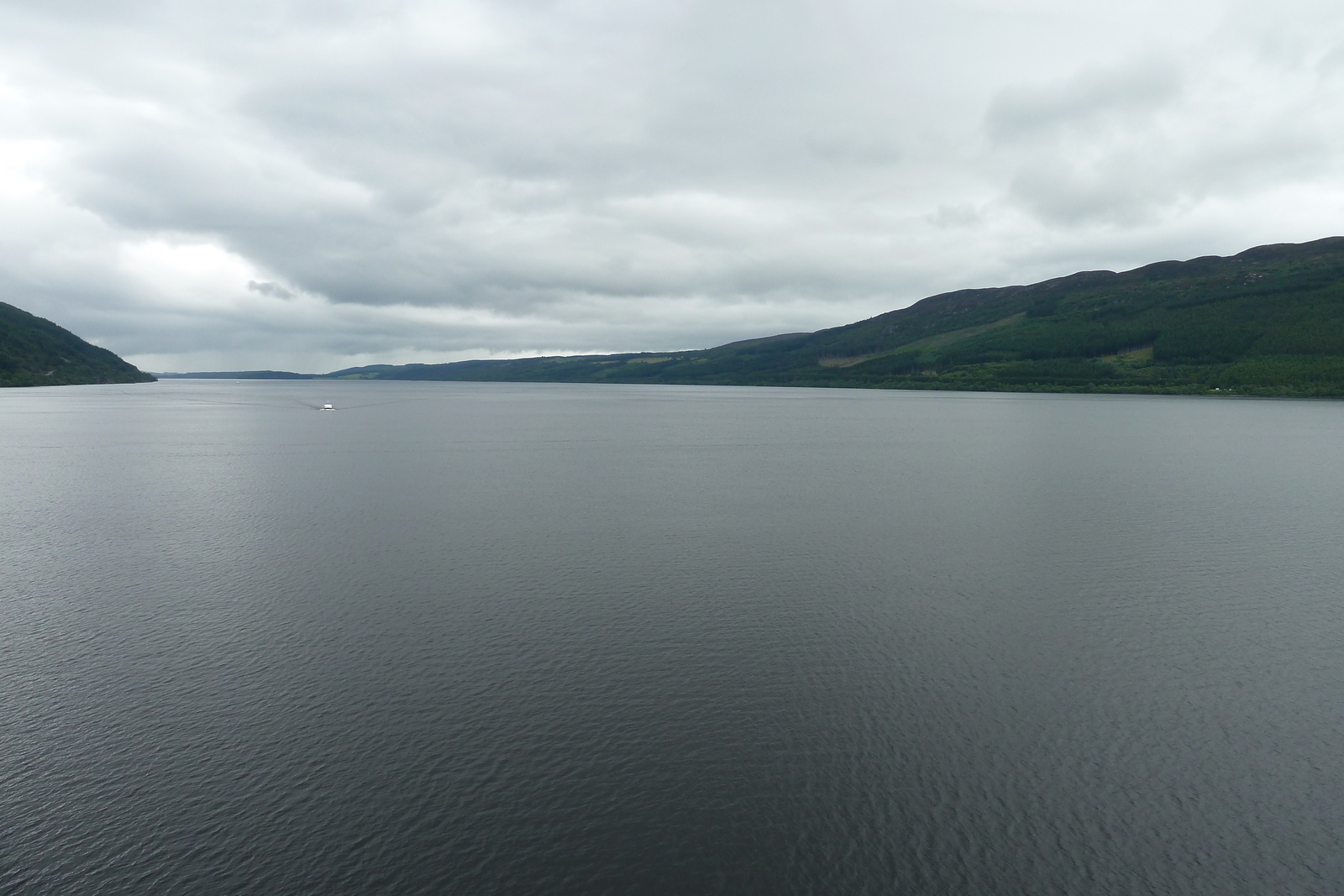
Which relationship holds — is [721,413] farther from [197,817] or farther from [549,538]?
[197,817]

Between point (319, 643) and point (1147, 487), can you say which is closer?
point (319, 643)

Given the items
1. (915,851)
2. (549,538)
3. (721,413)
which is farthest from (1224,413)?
(915,851)

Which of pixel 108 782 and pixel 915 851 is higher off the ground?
pixel 108 782

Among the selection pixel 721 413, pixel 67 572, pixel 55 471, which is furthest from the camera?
pixel 721 413

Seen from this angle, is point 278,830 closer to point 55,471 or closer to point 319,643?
point 319,643

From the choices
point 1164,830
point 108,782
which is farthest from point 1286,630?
point 108,782

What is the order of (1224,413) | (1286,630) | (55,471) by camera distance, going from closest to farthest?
1. (1286,630)
2. (55,471)
3. (1224,413)
